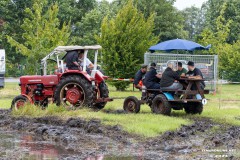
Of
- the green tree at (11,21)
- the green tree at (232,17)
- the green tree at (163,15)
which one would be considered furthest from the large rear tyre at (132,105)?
the green tree at (232,17)

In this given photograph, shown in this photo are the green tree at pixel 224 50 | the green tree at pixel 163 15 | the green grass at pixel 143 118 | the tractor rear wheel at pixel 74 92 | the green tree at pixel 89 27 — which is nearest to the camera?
→ the green grass at pixel 143 118

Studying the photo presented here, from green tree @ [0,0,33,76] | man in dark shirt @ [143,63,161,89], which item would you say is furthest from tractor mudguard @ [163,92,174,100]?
green tree @ [0,0,33,76]

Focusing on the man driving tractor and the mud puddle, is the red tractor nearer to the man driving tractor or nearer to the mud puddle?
the man driving tractor

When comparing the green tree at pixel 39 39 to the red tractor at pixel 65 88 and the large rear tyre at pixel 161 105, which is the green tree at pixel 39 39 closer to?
the red tractor at pixel 65 88

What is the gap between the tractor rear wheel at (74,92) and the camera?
16422 millimetres

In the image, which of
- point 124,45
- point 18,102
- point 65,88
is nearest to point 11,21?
point 124,45

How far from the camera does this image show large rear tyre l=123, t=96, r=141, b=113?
1695 centimetres

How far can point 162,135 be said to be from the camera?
12.6 metres

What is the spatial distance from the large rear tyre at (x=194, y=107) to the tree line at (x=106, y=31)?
1258cm

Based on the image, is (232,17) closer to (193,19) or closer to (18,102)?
(18,102)

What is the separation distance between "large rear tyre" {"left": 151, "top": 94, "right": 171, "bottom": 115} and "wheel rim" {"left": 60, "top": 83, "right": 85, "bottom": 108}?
85.8 inches

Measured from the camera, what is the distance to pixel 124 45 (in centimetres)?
2962

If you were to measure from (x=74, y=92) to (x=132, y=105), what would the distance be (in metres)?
1.91

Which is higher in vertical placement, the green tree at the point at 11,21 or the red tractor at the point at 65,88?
the green tree at the point at 11,21
